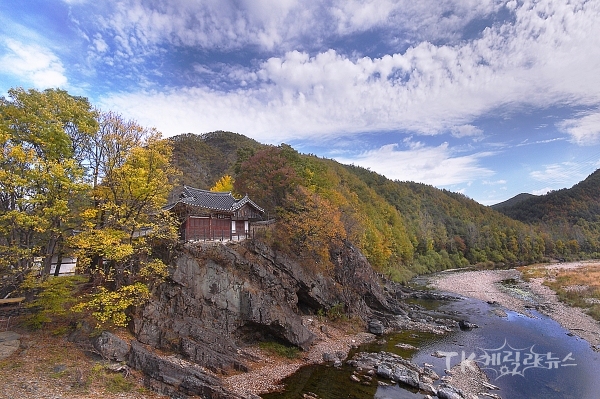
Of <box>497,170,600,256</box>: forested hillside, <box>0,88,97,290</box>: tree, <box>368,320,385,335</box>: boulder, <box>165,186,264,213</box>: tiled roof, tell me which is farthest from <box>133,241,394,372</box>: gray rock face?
<box>497,170,600,256</box>: forested hillside

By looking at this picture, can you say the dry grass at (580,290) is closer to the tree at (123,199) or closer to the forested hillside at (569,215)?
the tree at (123,199)

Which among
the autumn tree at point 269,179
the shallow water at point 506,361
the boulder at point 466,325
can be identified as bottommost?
the shallow water at point 506,361

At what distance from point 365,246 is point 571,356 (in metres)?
28.3

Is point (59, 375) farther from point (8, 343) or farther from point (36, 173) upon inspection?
point (36, 173)

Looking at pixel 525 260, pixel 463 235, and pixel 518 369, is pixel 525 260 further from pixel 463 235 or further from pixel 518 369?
pixel 518 369

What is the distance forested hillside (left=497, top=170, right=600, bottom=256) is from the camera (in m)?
108

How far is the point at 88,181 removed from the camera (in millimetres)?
21672

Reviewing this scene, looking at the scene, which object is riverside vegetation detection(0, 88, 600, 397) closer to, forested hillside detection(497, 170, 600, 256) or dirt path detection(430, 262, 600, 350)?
dirt path detection(430, 262, 600, 350)

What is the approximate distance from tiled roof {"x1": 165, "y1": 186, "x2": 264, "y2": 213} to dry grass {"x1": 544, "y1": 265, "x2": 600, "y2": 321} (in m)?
41.1

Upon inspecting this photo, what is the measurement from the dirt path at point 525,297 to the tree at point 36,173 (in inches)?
1660

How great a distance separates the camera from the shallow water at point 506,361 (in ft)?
64.8

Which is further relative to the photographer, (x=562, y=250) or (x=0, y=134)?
(x=562, y=250)

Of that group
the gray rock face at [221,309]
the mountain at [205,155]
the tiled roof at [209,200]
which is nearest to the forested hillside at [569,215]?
the gray rock face at [221,309]

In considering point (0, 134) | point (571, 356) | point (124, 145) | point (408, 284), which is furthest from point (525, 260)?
point (0, 134)
